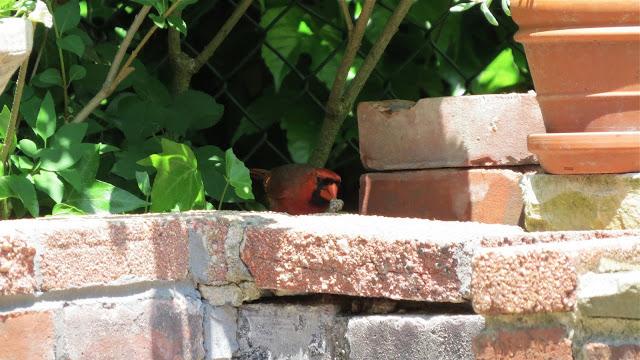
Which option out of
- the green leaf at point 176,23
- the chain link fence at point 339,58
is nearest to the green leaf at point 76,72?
the green leaf at point 176,23

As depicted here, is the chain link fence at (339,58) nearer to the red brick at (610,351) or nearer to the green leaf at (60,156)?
the green leaf at (60,156)

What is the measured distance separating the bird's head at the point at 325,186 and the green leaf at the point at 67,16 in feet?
3.21

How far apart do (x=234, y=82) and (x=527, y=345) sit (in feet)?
5.70

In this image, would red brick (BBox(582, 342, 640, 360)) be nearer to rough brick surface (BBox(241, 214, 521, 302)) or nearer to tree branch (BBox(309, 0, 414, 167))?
rough brick surface (BBox(241, 214, 521, 302))

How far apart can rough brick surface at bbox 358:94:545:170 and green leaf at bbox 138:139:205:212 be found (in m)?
0.48

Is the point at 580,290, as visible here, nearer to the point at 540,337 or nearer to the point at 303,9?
the point at 540,337

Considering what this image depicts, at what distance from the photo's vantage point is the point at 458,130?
7.64 feet

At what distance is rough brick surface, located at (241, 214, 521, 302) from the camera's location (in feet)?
→ 5.10

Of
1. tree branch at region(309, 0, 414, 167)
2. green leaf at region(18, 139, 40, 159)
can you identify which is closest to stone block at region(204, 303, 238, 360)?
green leaf at region(18, 139, 40, 159)

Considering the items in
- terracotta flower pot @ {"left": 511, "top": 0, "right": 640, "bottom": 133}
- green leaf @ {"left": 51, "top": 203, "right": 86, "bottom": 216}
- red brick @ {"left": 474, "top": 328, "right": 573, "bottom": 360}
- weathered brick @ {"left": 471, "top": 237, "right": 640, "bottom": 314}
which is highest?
terracotta flower pot @ {"left": 511, "top": 0, "right": 640, "bottom": 133}

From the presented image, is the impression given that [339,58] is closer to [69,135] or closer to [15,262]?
[69,135]

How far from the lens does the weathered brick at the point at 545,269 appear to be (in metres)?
1.40

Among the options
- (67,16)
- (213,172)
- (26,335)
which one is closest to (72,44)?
(67,16)

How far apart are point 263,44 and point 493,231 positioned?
1.29 meters
